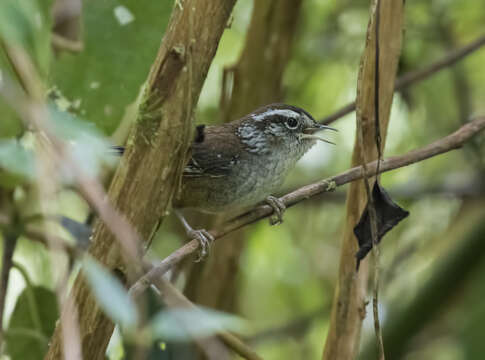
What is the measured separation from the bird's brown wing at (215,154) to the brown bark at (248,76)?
0.69 feet

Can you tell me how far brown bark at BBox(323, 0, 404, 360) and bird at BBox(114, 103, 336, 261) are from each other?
2.68 ft

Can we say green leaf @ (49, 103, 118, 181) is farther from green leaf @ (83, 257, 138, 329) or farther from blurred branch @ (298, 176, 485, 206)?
blurred branch @ (298, 176, 485, 206)

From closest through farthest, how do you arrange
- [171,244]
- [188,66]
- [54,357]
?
[188,66] → [54,357] → [171,244]

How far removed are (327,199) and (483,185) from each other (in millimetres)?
946

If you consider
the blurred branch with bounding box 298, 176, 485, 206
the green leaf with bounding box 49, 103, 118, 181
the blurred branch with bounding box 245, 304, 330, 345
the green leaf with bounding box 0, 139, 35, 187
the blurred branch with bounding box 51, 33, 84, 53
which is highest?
the blurred branch with bounding box 298, 176, 485, 206

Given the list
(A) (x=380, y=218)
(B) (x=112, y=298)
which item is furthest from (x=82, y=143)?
(A) (x=380, y=218)

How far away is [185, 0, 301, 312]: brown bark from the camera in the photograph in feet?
11.5

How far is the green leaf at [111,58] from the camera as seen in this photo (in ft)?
8.68

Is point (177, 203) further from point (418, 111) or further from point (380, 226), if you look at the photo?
point (418, 111)

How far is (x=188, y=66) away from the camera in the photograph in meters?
1.78

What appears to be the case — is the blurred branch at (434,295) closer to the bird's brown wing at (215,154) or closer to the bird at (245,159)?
the bird at (245,159)

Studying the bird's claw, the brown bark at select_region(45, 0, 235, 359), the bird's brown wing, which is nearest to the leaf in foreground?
the brown bark at select_region(45, 0, 235, 359)

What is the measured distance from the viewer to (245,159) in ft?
11.5

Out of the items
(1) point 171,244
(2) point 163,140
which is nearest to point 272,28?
(1) point 171,244
